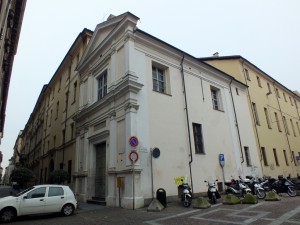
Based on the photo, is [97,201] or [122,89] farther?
[97,201]

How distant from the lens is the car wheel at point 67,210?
9.28 m

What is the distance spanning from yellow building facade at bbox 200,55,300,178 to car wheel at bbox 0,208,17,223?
17894 mm

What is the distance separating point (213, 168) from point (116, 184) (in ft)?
21.2

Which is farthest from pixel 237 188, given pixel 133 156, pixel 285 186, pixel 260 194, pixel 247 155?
pixel 247 155

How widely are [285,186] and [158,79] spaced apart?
9113 mm

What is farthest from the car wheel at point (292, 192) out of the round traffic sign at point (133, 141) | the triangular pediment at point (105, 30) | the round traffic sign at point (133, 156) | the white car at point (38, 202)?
the triangular pediment at point (105, 30)

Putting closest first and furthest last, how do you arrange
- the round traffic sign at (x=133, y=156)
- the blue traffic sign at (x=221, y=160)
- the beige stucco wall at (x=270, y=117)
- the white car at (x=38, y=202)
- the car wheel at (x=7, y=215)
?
1. the car wheel at (x=7, y=215)
2. the white car at (x=38, y=202)
3. the round traffic sign at (x=133, y=156)
4. the blue traffic sign at (x=221, y=160)
5. the beige stucco wall at (x=270, y=117)

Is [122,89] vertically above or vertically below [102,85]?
below

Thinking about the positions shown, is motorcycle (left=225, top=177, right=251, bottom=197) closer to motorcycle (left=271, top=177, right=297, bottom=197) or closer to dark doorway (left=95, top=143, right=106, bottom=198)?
motorcycle (left=271, top=177, right=297, bottom=197)

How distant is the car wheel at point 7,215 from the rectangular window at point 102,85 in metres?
8.13

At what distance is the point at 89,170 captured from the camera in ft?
45.7

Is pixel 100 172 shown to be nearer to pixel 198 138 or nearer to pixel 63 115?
pixel 198 138

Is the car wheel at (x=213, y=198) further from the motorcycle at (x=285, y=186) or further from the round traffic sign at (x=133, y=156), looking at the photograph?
the round traffic sign at (x=133, y=156)

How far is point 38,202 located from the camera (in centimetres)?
873
